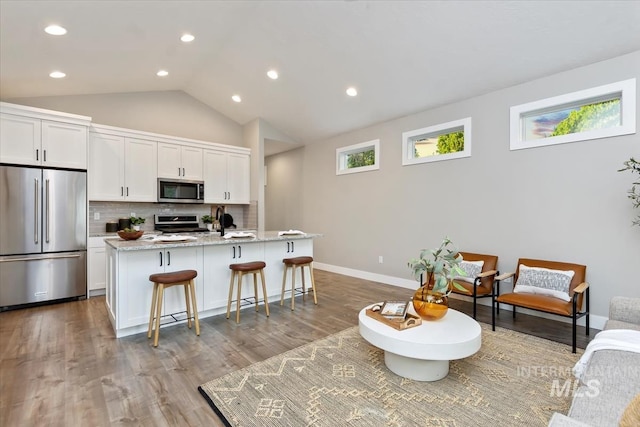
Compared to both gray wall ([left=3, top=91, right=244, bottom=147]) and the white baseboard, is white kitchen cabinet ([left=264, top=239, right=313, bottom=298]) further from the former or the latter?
gray wall ([left=3, top=91, right=244, bottom=147])

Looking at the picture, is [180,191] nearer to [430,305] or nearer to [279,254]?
[279,254]

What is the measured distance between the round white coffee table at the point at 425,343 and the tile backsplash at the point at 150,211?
4657mm

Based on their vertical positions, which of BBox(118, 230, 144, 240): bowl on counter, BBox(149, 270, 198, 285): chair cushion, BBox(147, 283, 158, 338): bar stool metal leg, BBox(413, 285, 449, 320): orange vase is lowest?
BBox(147, 283, 158, 338): bar stool metal leg

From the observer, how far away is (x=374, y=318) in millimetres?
2510

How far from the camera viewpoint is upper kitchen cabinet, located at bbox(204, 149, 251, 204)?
20.2ft

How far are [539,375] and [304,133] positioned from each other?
562cm

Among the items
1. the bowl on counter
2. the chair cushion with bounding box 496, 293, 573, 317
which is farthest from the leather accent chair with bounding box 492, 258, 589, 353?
the bowl on counter

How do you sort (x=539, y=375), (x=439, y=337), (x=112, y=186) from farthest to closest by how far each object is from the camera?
(x=112, y=186) → (x=539, y=375) → (x=439, y=337)

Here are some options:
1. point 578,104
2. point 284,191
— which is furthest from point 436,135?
point 284,191

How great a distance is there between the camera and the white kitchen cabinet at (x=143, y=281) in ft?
10.2

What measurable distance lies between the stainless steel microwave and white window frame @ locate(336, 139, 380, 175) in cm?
279

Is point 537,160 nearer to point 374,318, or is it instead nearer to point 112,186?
point 374,318

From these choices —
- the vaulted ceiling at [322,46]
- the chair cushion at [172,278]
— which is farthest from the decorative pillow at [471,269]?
the chair cushion at [172,278]

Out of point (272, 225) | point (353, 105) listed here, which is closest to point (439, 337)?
point (353, 105)
